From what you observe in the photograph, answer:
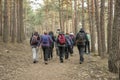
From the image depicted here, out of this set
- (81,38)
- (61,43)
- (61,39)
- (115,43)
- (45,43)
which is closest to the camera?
(115,43)

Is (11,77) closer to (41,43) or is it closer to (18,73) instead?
(18,73)

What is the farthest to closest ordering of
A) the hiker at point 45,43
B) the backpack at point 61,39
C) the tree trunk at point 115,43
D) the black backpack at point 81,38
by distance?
1. the backpack at point 61,39
2. the hiker at point 45,43
3. the black backpack at point 81,38
4. the tree trunk at point 115,43

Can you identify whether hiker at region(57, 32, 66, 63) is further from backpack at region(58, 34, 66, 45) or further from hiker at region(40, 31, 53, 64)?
hiker at region(40, 31, 53, 64)

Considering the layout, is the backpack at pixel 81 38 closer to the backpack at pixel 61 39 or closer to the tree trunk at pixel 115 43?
the backpack at pixel 61 39

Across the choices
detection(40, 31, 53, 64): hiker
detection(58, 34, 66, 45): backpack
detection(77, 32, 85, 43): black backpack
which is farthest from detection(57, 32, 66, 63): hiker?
detection(77, 32, 85, 43): black backpack

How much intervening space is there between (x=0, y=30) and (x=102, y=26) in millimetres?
15388

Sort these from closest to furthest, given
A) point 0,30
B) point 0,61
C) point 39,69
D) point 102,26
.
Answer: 1. point 39,69
2. point 0,61
3. point 102,26
4. point 0,30

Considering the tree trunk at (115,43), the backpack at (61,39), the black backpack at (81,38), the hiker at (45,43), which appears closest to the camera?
the tree trunk at (115,43)

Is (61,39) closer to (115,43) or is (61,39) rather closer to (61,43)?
(61,43)

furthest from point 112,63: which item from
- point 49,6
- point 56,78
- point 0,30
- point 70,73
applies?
point 49,6

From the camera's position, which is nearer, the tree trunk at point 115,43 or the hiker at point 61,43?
the tree trunk at point 115,43

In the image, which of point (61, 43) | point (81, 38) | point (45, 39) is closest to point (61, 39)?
point (61, 43)

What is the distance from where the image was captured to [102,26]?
16594mm

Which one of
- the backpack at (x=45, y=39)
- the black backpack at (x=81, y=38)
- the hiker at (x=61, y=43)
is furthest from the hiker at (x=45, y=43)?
the black backpack at (x=81, y=38)
